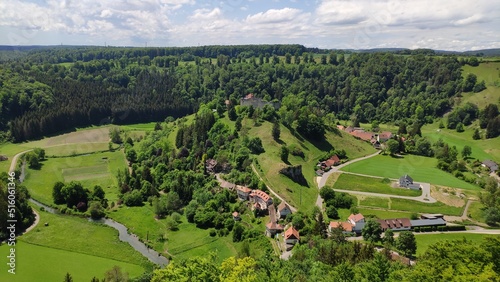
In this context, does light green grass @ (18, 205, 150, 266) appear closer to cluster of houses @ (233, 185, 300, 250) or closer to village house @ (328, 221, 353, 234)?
cluster of houses @ (233, 185, 300, 250)

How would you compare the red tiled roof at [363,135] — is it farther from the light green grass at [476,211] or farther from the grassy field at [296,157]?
the light green grass at [476,211]

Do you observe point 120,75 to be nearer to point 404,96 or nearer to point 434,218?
point 404,96

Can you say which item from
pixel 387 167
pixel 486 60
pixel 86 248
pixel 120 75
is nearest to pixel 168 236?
pixel 86 248

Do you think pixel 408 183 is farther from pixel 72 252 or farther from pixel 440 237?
pixel 72 252

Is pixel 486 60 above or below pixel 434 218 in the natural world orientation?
above

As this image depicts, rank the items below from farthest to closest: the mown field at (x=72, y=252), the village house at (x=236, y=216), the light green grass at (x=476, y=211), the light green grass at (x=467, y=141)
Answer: the light green grass at (x=467, y=141) < the light green grass at (x=476, y=211) < the village house at (x=236, y=216) < the mown field at (x=72, y=252)

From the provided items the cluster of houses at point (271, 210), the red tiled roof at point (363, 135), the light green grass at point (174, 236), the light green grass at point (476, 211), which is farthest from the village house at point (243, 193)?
the red tiled roof at point (363, 135)

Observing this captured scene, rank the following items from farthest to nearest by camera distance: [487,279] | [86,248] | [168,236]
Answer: [168,236], [86,248], [487,279]
